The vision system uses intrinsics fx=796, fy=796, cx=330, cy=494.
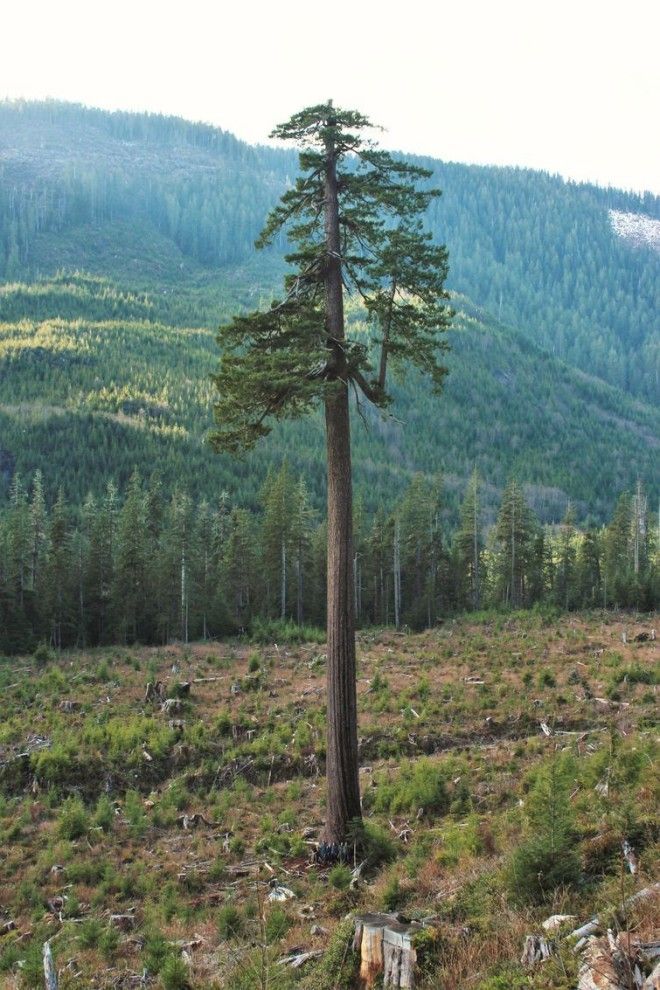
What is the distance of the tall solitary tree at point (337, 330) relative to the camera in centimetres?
1152

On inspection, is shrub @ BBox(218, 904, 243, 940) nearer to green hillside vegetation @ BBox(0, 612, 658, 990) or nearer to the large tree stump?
green hillside vegetation @ BBox(0, 612, 658, 990)

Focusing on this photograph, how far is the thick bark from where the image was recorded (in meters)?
11.6

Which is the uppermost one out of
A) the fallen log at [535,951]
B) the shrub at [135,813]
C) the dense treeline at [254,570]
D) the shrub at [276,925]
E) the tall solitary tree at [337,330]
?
the tall solitary tree at [337,330]

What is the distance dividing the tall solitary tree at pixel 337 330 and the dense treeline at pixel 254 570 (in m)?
32.0

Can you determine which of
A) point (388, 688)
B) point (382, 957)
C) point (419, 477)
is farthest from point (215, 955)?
point (419, 477)

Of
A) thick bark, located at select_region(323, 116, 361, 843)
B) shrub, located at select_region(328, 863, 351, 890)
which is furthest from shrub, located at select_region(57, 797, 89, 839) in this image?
shrub, located at select_region(328, 863, 351, 890)

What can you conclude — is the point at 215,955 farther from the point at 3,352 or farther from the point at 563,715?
the point at 3,352

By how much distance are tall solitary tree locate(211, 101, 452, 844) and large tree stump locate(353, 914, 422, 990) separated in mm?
4203

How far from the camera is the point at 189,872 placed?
12727 mm

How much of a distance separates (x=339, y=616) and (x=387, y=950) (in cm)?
520

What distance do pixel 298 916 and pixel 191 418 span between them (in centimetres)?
14986

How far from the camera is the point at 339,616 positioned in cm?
1169

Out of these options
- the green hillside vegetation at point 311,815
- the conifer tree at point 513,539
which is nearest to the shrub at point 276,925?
the green hillside vegetation at point 311,815

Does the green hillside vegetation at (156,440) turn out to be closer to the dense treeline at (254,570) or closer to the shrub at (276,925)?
the dense treeline at (254,570)
